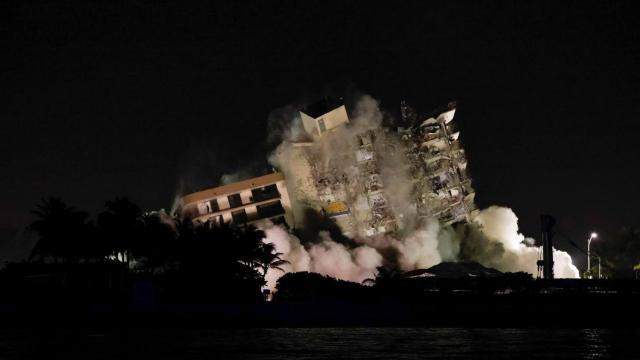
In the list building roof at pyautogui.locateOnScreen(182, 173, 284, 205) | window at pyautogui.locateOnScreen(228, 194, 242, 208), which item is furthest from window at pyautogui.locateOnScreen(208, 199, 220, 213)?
window at pyautogui.locateOnScreen(228, 194, 242, 208)

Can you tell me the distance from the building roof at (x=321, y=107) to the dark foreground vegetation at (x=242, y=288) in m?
19.8

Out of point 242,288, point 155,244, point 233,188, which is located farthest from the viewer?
point 233,188

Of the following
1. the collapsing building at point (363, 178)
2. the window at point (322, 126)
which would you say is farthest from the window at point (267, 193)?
the window at point (322, 126)

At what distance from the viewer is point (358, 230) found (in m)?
91.5

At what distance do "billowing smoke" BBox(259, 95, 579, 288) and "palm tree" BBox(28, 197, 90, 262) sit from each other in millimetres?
20460

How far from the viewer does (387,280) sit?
74.9 meters

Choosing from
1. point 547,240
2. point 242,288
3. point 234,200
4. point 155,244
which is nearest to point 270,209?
A: point 234,200

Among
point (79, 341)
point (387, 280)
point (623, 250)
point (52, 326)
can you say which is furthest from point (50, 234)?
point (623, 250)

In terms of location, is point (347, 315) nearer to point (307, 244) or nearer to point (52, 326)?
point (52, 326)

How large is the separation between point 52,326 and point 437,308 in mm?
24346

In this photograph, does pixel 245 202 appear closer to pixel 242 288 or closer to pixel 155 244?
pixel 155 244

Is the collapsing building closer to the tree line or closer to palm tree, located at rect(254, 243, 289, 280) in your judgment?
palm tree, located at rect(254, 243, 289, 280)

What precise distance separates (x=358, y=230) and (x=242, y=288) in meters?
23.9

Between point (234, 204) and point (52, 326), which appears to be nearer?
point (52, 326)
